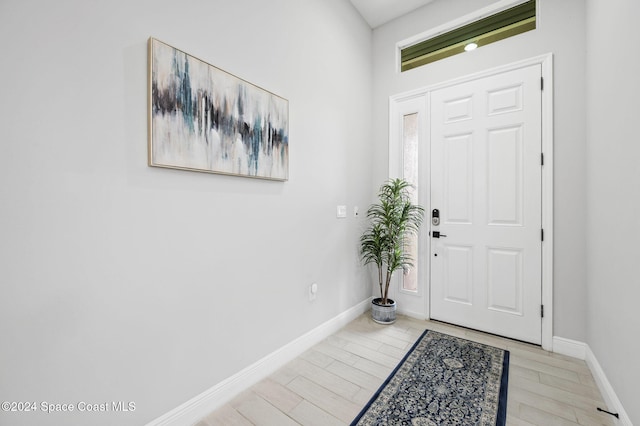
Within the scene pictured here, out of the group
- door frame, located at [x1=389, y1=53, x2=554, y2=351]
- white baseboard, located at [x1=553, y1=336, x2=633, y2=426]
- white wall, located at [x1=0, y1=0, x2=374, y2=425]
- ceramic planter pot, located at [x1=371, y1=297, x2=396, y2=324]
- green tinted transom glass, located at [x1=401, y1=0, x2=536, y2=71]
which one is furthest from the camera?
ceramic planter pot, located at [x1=371, y1=297, x2=396, y2=324]

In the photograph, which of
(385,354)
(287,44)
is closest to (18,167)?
(287,44)

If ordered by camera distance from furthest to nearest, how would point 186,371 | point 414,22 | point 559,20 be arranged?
point 414,22, point 559,20, point 186,371

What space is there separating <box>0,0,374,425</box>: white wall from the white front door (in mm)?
1598

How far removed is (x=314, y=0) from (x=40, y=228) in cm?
260

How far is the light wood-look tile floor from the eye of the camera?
5.25ft

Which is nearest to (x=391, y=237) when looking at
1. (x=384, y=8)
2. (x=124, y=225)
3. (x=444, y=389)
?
(x=444, y=389)

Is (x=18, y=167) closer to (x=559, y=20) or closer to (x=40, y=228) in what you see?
(x=40, y=228)

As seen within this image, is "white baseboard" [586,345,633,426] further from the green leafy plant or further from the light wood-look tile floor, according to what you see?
the green leafy plant

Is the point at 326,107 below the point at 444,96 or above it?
below

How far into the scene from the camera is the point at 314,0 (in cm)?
246

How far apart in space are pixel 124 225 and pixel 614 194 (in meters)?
2.66

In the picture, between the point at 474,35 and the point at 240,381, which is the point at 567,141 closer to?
the point at 474,35

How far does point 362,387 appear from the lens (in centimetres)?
186

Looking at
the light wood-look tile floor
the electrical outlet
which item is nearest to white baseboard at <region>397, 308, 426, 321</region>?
the light wood-look tile floor
